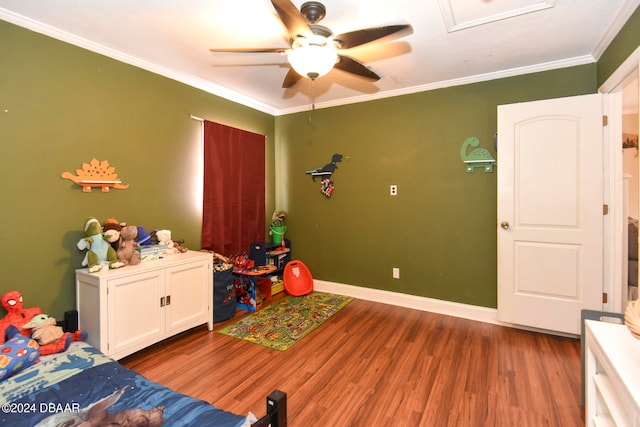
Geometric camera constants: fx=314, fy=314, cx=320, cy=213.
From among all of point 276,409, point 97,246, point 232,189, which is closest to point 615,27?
point 276,409

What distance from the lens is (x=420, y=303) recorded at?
11.4 ft

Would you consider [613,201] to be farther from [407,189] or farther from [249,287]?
[249,287]

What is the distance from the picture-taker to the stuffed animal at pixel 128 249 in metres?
2.43

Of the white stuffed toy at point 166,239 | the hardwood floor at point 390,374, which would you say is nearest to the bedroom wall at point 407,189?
the hardwood floor at point 390,374

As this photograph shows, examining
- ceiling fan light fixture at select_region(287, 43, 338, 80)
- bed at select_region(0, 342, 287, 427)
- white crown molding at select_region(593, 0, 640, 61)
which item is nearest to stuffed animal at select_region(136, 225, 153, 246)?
bed at select_region(0, 342, 287, 427)

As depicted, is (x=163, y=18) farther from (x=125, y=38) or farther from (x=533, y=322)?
(x=533, y=322)

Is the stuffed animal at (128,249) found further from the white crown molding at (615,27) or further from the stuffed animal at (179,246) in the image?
the white crown molding at (615,27)

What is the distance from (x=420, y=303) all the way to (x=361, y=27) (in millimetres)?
2761

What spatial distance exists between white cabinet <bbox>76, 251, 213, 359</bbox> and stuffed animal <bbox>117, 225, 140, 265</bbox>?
77 millimetres

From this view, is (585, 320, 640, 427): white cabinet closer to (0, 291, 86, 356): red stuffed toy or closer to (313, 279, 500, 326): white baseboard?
(313, 279, 500, 326): white baseboard

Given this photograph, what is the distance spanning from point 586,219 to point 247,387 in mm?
2943

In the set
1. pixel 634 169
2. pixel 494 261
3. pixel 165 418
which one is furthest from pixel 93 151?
pixel 634 169

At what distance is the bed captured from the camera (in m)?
1.22

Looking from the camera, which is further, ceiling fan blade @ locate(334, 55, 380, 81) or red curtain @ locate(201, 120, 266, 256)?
red curtain @ locate(201, 120, 266, 256)
